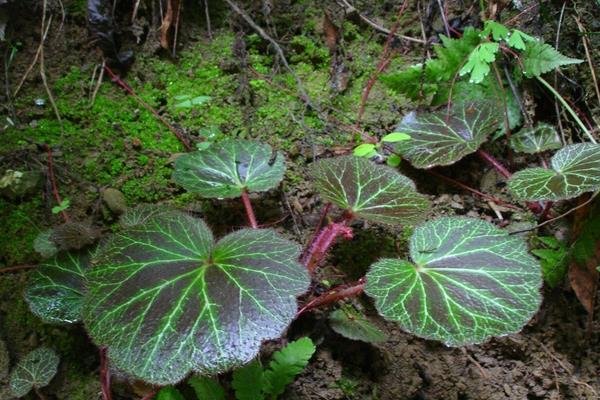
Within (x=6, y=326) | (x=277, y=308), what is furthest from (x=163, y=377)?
(x=6, y=326)

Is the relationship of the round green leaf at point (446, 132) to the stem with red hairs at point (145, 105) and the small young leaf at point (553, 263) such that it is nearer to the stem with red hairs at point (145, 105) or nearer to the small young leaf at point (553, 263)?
the small young leaf at point (553, 263)

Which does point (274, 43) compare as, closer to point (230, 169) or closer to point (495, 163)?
point (230, 169)

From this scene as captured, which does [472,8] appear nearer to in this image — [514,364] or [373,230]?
[373,230]

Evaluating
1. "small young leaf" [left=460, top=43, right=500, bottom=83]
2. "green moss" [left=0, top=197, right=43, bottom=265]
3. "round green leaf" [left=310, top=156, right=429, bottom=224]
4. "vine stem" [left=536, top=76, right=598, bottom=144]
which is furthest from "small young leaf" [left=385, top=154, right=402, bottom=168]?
"green moss" [left=0, top=197, right=43, bottom=265]

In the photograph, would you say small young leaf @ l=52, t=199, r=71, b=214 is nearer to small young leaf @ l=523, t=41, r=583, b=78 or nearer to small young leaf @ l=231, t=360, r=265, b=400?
small young leaf @ l=231, t=360, r=265, b=400

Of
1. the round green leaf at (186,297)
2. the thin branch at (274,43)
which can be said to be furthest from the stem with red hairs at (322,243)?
the thin branch at (274,43)
